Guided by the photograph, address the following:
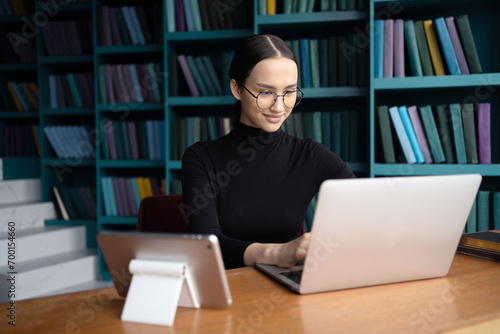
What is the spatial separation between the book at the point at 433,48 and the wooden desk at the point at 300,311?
1.63 meters

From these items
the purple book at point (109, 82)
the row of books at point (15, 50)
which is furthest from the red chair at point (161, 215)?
the row of books at point (15, 50)

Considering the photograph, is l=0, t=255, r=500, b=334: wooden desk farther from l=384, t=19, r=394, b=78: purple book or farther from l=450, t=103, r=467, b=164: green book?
l=384, t=19, r=394, b=78: purple book

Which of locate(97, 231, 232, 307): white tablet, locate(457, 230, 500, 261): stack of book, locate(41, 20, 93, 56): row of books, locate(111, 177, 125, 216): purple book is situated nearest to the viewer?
locate(97, 231, 232, 307): white tablet

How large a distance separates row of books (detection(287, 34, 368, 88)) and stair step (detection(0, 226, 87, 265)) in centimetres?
215

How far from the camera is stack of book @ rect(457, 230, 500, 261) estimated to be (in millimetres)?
1072

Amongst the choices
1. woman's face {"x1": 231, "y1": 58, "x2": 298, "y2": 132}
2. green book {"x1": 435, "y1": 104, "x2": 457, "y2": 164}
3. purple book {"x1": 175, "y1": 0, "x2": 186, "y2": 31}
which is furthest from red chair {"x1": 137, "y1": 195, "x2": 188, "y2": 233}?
purple book {"x1": 175, "y1": 0, "x2": 186, "y2": 31}

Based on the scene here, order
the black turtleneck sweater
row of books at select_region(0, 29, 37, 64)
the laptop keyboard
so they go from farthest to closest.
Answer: row of books at select_region(0, 29, 37, 64) < the black turtleneck sweater < the laptop keyboard

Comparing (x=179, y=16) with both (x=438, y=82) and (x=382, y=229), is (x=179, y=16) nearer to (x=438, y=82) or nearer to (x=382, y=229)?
(x=438, y=82)

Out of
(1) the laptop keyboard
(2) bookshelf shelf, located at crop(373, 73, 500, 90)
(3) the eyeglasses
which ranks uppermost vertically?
(2) bookshelf shelf, located at crop(373, 73, 500, 90)

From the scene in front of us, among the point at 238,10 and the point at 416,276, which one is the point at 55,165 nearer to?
the point at 238,10

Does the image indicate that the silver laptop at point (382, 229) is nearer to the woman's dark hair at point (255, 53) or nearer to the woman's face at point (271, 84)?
the woman's face at point (271, 84)

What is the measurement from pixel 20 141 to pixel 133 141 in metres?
1.32

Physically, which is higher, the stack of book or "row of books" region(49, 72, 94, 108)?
"row of books" region(49, 72, 94, 108)

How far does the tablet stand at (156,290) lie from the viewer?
26.9 inches
